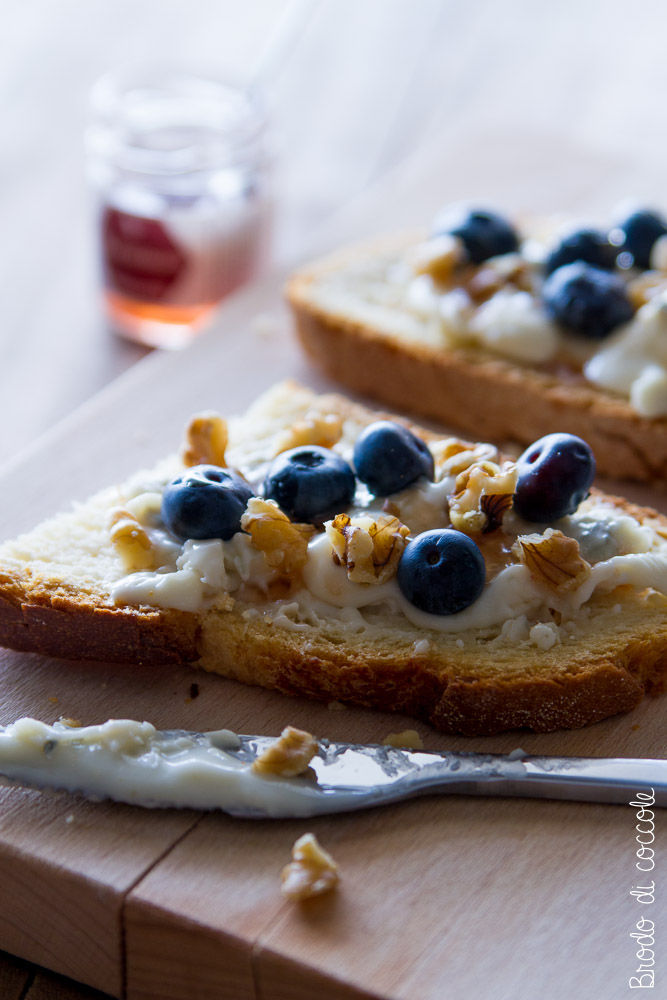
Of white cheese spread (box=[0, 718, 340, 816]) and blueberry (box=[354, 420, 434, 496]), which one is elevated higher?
blueberry (box=[354, 420, 434, 496])

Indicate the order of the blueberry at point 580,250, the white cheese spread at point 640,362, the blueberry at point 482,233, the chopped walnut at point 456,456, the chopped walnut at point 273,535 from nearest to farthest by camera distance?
the chopped walnut at point 273,535 < the chopped walnut at point 456,456 < the white cheese spread at point 640,362 < the blueberry at point 580,250 < the blueberry at point 482,233

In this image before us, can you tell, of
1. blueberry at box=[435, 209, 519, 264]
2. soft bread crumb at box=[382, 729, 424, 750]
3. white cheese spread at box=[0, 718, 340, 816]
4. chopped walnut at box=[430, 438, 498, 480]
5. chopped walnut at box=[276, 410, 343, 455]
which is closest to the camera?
white cheese spread at box=[0, 718, 340, 816]

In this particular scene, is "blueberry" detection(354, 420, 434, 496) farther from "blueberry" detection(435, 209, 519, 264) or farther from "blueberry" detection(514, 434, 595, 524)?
"blueberry" detection(435, 209, 519, 264)

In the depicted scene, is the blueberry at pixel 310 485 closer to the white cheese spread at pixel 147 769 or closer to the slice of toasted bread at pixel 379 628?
the slice of toasted bread at pixel 379 628

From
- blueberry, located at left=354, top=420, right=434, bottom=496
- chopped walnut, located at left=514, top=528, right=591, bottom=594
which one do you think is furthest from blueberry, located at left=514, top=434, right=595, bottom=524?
blueberry, located at left=354, top=420, right=434, bottom=496

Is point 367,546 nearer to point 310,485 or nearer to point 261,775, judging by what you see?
point 310,485

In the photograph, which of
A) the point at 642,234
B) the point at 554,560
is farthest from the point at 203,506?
the point at 642,234

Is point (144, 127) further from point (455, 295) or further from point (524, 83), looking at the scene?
point (524, 83)

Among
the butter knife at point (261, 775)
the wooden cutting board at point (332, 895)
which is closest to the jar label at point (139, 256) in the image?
the wooden cutting board at point (332, 895)
